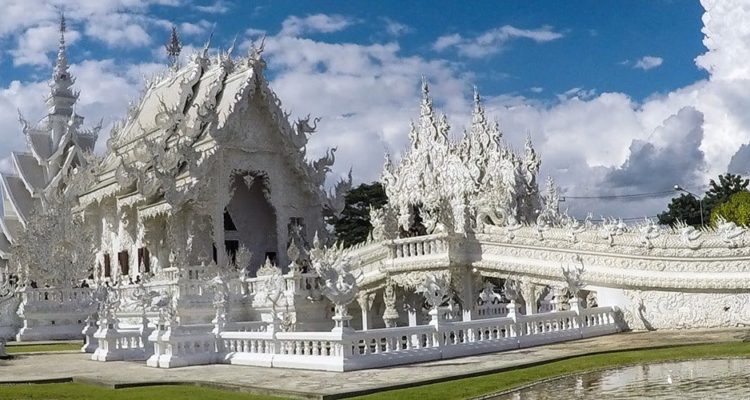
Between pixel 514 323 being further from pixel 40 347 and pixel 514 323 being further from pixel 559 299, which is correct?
pixel 40 347

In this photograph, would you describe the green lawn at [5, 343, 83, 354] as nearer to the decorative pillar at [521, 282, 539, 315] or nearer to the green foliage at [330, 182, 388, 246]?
the decorative pillar at [521, 282, 539, 315]

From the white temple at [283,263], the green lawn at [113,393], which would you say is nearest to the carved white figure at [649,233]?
the white temple at [283,263]

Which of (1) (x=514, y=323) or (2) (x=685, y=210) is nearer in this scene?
(1) (x=514, y=323)

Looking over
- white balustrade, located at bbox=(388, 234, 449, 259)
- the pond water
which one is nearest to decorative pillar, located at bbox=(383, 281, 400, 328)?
white balustrade, located at bbox=(388, 234, 449, 259)

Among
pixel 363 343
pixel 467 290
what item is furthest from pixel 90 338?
pixel 467 290

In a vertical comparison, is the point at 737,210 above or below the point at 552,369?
above

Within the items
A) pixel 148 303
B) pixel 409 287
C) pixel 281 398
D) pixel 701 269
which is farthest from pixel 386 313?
pixel 281 398

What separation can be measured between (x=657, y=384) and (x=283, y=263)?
60.2 feet

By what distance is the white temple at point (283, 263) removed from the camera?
46.1 ft

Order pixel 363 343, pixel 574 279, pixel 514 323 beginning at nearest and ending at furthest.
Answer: pixel 363 343
pixel 514 323
pixel 574 279

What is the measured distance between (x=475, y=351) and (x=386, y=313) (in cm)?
792

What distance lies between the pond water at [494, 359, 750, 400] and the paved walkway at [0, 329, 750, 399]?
1.55 m

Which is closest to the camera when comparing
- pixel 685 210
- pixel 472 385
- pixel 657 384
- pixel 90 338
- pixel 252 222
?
pixel 657 384

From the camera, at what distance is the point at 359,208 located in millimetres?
48875
